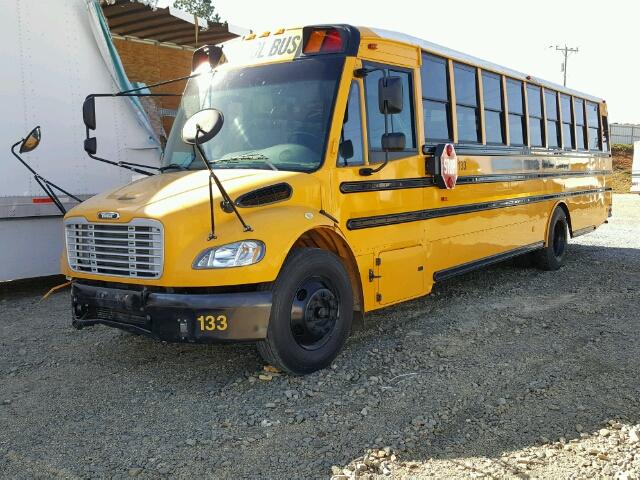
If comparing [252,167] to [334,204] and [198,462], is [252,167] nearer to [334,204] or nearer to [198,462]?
[334,204]

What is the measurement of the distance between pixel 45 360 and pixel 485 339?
3612 mm

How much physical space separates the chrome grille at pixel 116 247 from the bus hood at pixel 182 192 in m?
0.07

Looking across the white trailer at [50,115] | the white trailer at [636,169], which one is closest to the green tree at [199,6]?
the white trailer at [636,169]

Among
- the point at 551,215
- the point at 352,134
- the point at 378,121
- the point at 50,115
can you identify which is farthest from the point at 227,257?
the point at 551,215

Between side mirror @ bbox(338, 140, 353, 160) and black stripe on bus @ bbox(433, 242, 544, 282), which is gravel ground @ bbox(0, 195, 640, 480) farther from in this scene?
side mirror @ bbox(338, 140, 353, 160)

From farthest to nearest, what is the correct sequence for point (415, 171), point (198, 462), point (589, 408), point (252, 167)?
point (415, 171), point (252, 167), point (589, 408), point (198, 462)

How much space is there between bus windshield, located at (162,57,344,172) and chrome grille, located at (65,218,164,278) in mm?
945

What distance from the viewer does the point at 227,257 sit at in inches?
156

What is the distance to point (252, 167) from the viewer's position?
183 inches

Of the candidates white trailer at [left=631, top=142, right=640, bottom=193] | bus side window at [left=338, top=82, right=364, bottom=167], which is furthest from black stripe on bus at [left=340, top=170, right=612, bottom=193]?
white trailer at [left=631, top=142, right=640, bottom=193]

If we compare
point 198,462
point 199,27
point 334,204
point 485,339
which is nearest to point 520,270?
point 485,339

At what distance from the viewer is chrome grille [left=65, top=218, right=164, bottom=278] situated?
4.06 m

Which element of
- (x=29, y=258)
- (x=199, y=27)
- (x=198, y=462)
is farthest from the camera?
(x=199, y=27)

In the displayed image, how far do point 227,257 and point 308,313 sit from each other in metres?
0.80
